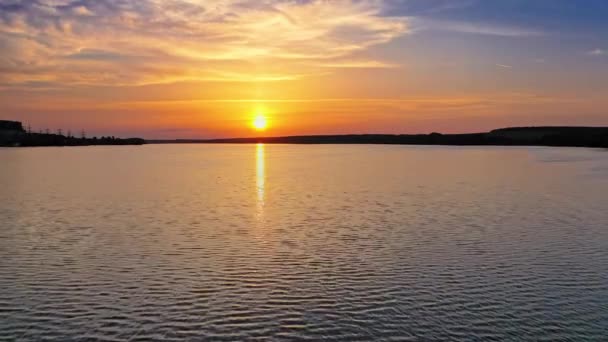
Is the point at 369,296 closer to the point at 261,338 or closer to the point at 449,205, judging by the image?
the point at 261,338

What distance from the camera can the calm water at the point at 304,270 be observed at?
42.2ft

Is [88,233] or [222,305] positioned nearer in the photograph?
[222,305]

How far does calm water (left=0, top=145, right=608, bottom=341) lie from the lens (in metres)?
12.9

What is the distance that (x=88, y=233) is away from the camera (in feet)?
79.9

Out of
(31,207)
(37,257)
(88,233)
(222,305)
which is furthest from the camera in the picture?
(31,207)

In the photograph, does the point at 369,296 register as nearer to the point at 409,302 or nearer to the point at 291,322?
the point at 409,302

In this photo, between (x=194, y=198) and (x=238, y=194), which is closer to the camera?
(x=194, y=198)

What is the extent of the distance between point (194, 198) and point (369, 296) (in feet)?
85.0

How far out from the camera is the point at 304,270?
17.8 meters

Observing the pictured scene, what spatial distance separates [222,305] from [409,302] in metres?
4.82

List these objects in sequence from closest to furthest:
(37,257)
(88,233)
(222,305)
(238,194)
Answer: (222,305)
(37,257)
(88,233)
(238,194)

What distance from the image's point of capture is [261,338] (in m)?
12.1

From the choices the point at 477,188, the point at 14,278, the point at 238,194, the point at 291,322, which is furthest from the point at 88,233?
the point at 477,188

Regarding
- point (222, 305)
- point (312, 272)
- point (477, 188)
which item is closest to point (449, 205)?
point (477, 188)
